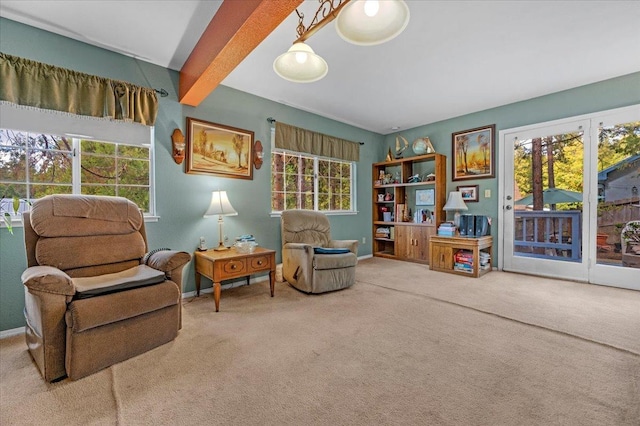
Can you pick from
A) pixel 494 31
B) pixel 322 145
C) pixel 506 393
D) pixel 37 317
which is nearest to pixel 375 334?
pixel 506 393

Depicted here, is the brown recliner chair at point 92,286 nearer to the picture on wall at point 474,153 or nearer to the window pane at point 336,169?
the window pane at point 336,169

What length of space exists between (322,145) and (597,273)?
4021 millimetres

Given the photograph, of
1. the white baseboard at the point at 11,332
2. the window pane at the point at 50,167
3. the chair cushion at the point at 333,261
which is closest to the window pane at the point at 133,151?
the window pane at the point at 50,167

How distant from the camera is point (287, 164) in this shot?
4.16 meters

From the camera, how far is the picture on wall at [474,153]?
4.28 metres

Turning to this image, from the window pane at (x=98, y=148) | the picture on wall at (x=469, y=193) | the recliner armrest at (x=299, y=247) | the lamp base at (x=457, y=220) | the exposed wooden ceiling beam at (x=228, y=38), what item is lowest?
the recliner armrest at (x=299, y=247)

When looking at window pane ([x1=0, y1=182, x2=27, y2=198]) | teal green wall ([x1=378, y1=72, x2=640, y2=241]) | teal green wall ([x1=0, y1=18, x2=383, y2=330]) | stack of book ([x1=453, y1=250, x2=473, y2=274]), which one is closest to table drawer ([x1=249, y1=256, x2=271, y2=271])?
teal green wall ([x1=0, y1=18, x2=383, y2=330])

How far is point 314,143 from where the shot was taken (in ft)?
14.3

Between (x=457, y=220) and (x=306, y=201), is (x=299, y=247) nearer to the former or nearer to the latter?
(x=306, y=201)

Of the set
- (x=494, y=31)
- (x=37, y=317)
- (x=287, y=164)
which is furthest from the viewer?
(x=287, y=164)

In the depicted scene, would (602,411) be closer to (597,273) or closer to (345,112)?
(597,273)

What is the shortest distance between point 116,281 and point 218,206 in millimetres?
1293

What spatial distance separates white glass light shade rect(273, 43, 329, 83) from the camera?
5.76 ft

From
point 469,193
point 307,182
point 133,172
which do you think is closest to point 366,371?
point 133,172
